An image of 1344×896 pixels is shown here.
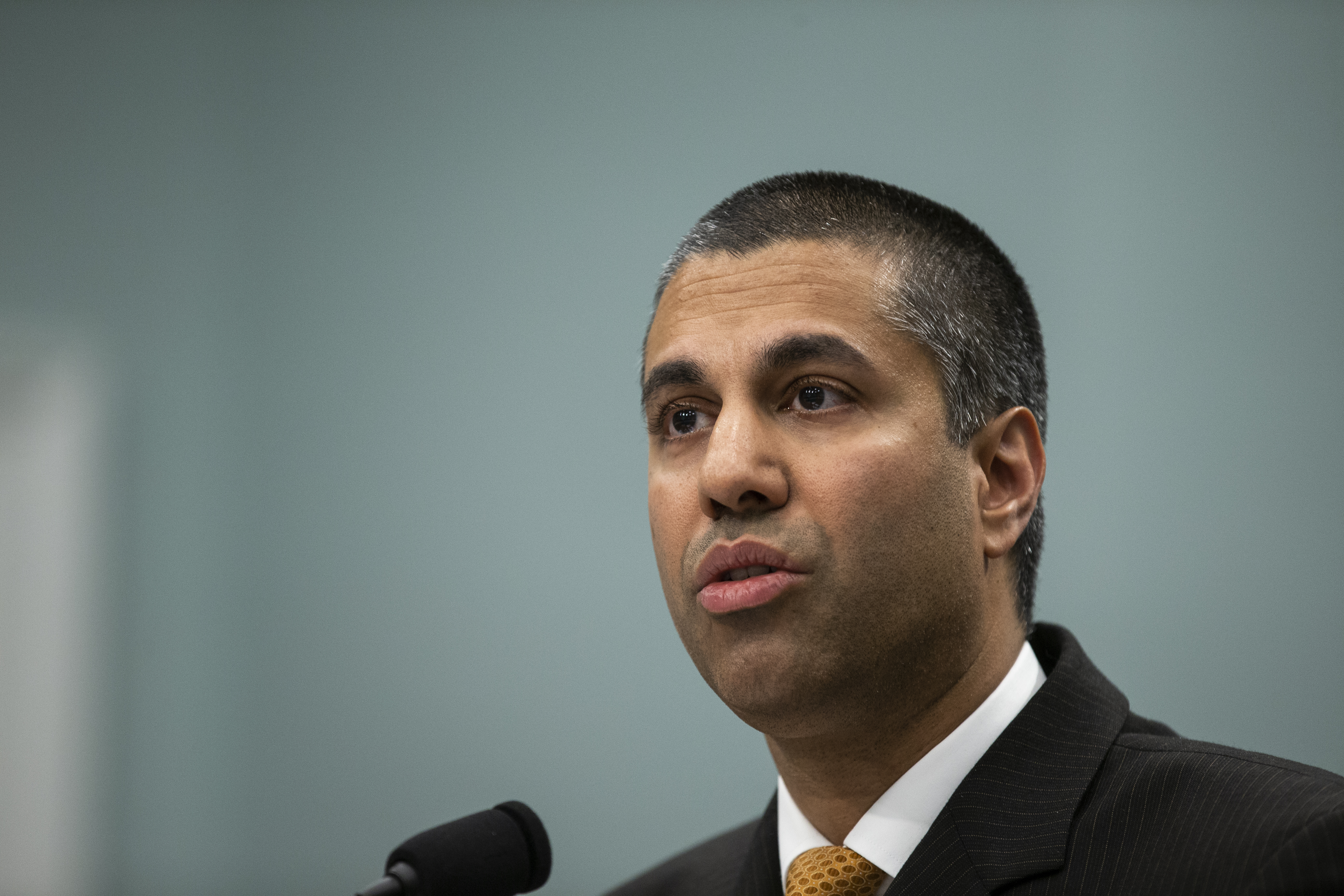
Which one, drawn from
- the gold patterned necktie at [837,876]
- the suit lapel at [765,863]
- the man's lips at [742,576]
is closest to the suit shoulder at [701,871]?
the suit lapel at [765,863]

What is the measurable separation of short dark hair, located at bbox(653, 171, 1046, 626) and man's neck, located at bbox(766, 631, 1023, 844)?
19 centimetres

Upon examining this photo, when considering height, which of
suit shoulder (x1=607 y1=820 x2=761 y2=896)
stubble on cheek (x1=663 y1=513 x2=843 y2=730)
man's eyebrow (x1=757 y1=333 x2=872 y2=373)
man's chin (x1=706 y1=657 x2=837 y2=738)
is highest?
man's eyebrow (x1=757 y1=333 x2=872 y2=373)

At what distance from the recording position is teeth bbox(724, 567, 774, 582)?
147cm

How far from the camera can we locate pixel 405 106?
365 cm

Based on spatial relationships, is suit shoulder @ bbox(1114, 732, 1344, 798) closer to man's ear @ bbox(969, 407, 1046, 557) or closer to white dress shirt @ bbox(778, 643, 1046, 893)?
white dress shirt @ bbox(778, 643, 1046, 893)

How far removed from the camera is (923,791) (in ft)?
5.04

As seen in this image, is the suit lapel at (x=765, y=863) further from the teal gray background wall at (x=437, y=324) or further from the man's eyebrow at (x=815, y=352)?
the teal gray background wall at (x=437, y=324)

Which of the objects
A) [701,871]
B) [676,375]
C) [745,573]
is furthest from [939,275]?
[701,871]

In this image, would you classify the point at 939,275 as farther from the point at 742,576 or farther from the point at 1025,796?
the point at 1025,796

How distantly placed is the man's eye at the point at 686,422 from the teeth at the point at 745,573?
24cm

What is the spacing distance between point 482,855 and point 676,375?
2.29 ft

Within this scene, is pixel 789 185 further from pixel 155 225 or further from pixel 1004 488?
pixel 155 225

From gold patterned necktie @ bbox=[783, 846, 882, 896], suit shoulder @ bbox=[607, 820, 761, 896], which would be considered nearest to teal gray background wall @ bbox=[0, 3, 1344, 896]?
suit shoulder @ bbox=[607, 820, 761, 896]

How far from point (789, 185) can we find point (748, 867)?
1.08 metres
